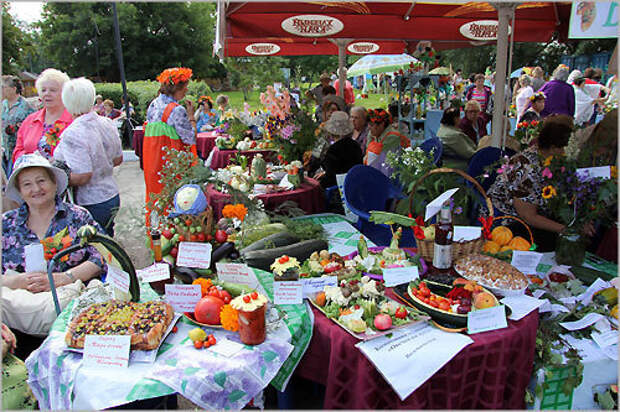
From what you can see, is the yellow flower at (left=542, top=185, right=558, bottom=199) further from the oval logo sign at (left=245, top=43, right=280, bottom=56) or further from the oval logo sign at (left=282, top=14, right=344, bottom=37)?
the oval logo sign at (left=245, top=43, right=280, bottom=56)

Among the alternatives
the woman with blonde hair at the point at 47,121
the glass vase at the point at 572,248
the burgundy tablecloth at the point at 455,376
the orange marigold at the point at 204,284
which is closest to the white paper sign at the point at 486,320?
the burgundy tablecloth at the point at 455,376

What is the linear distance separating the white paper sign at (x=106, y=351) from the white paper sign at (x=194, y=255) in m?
0.50

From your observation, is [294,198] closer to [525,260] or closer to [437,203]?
[437,203]

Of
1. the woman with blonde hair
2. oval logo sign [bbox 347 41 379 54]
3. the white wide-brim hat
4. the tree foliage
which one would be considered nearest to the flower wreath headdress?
the woman with blonde hair

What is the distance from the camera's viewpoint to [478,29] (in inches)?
197

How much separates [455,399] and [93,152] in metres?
2.95

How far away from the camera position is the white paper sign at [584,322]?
1.82 meters

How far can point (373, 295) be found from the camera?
1.79 metres

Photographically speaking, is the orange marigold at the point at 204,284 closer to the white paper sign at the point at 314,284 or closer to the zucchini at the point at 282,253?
the zucchini at the point at 282,253

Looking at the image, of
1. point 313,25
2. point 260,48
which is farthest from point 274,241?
point 260,48

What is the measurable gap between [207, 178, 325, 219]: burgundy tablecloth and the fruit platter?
1738 mm

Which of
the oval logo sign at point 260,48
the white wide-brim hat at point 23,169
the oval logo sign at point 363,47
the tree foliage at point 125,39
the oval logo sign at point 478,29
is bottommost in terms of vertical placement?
the white wide-brim hat at point 23,169

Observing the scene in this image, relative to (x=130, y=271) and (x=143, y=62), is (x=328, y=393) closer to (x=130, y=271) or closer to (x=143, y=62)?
(x=130, y=271)

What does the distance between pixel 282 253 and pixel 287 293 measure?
409mm
